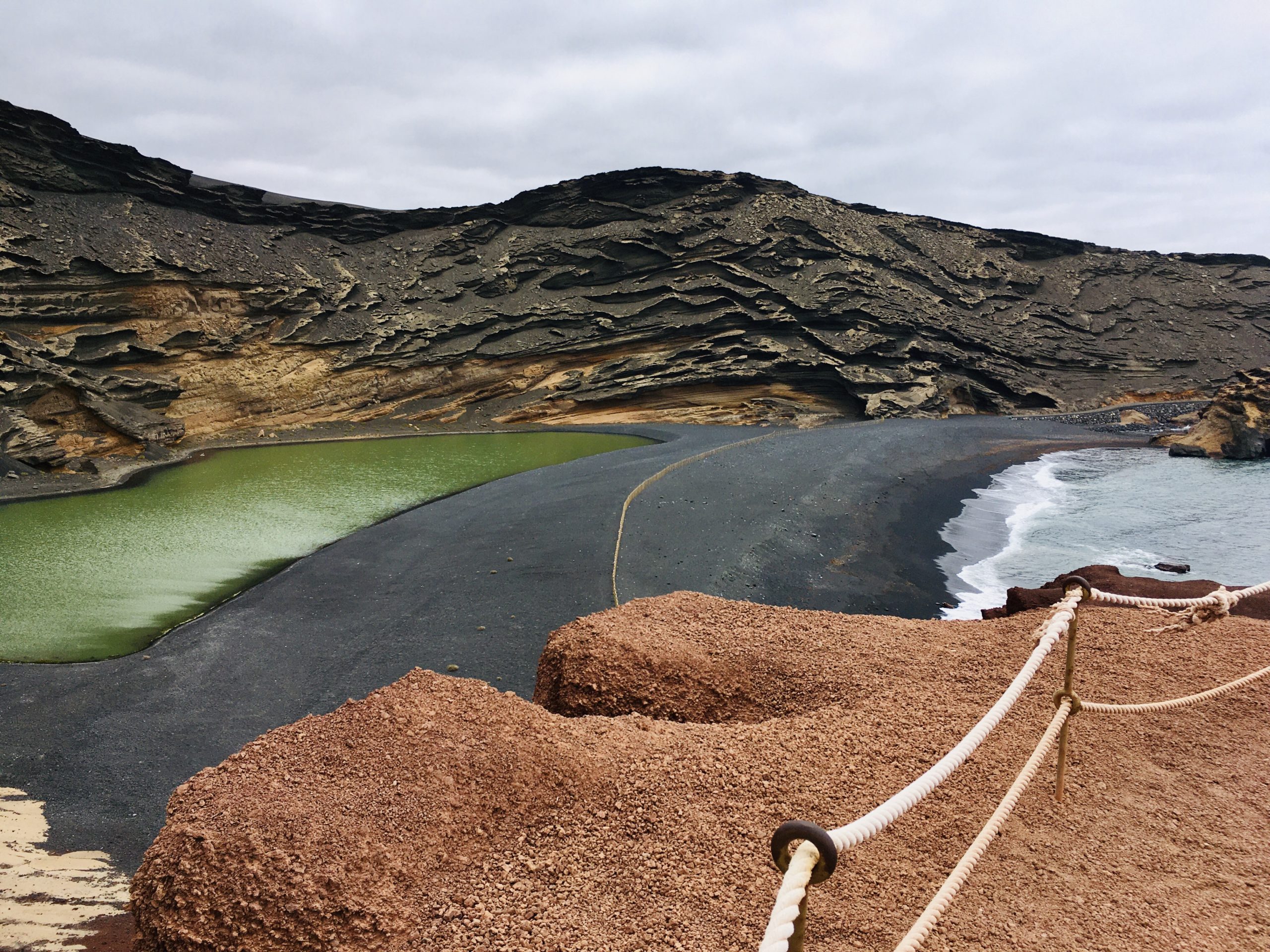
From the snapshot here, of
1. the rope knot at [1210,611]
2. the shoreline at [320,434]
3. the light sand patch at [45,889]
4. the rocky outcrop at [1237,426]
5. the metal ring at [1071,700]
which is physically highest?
the rocky outcrop at [1237,426]

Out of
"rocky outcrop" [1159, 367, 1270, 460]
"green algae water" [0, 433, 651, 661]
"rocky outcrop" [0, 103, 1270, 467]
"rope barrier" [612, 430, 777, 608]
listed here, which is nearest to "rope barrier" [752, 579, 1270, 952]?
"rope barrier" [612, 430, 777, 608]

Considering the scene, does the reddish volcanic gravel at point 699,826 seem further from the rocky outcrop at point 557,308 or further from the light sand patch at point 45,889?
the rocky outcrop at point 557,308

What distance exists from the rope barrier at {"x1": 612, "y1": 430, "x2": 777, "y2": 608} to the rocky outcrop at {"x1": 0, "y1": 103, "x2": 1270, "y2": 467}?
9458mm

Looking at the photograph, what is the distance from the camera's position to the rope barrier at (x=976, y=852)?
6.56ft

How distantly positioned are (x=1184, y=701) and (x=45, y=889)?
22.6 feet

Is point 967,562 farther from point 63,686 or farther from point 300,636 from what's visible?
point 63,686

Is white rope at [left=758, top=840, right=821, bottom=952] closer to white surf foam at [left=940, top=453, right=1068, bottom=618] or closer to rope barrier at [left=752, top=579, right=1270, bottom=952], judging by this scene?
rope barrier at [left=752, top=579, right=1270, bottom=952]

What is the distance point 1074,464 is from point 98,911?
83.4 feet

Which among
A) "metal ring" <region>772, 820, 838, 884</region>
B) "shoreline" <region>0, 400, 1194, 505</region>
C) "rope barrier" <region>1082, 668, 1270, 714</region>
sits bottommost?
"shoreline" <region>0, 400, 1194, 505</region>

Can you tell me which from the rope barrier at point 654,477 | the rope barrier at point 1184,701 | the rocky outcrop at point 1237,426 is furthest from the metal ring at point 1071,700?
the rocky outcrop at point 1237,426

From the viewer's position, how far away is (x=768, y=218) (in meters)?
34.1

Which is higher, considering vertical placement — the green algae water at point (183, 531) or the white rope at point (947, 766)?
the white rope at point (947, 766)

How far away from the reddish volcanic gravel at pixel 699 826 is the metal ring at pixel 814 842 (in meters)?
1.19

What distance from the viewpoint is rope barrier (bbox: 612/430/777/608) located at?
400 inches
